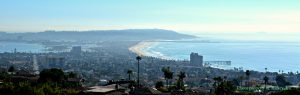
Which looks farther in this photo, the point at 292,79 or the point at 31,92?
the point at 292,79

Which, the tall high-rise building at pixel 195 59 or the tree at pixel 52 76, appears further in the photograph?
the tall high-rise building at pixel 195 59

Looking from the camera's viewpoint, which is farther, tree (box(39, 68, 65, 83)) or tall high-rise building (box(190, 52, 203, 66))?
tall high-rise building (box(190, 52, 203, 66))

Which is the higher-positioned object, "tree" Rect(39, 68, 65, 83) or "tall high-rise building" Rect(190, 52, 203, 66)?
"tree" Rect(39, 68, 65, 83)

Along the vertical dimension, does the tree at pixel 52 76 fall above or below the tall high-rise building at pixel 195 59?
above

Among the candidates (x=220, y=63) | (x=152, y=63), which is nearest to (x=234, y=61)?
(x=220, y=63)

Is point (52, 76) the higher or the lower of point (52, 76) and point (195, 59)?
the higher

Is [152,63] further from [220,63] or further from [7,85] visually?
[7,85]

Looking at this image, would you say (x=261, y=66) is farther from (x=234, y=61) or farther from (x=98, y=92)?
(x=98, y=92)

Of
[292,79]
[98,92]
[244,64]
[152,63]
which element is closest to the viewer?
[98,92]

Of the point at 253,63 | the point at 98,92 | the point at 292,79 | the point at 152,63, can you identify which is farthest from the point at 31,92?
the point at 253,63

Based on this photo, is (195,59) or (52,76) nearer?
(52,76)

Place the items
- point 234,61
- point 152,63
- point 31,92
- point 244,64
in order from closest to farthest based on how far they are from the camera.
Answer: point 31,92
point 152,63
point 244,64
point 234,61
